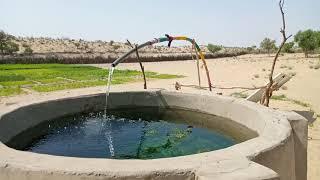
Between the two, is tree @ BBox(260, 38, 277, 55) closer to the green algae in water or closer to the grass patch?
the grass patch

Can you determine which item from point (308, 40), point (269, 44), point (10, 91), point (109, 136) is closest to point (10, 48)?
point (10, 91)

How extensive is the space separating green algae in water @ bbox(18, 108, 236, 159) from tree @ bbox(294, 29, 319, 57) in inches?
1789

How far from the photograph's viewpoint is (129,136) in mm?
7645

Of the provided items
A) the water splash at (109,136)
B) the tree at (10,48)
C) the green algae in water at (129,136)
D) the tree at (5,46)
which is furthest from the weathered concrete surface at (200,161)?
the tree at (10,48)

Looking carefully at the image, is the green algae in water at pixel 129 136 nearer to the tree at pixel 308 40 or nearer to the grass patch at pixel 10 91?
the grass patch at pixel 10 91

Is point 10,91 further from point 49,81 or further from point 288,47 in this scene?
point 288,47

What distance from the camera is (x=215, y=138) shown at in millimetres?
7312

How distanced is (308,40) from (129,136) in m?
47.6

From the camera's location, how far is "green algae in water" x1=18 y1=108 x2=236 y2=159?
6555 mm

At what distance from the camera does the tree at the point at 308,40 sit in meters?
49.3

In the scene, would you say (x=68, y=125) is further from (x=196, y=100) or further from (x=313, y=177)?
(x=313, y=177)

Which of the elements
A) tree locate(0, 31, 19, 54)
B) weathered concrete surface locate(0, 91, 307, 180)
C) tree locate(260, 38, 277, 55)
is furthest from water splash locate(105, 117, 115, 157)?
tree locate(260, 38, 277, 55)

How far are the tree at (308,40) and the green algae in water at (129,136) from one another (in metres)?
45.5

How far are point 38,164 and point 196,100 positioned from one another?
548 cm
